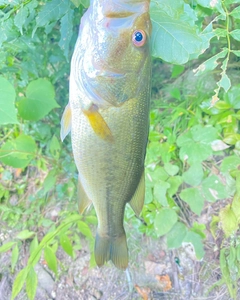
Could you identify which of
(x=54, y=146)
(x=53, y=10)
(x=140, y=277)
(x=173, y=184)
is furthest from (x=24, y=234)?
(x=53, y=10)

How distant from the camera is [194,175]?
69.6 inches

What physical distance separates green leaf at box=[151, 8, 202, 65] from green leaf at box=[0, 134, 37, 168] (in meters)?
1.11

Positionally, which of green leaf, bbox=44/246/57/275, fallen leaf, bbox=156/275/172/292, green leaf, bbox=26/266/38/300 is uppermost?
green leaf, bbox=26/266/38/300

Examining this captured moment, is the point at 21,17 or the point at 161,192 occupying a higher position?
the point at 21,17

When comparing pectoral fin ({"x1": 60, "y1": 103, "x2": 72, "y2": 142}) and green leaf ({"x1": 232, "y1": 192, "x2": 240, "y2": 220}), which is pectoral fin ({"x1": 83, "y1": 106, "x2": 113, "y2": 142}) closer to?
pectoral fin ({"x1": 60, "y1": 103, "x2": 72, "y2": 142})

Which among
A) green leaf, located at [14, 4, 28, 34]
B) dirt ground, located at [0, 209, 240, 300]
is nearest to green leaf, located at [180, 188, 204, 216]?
dirt ground, located at [0, 209, 240, 300]

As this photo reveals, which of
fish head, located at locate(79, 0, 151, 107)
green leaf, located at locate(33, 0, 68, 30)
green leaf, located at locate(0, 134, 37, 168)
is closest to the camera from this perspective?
fish head, located at locate(79, 0, 151, 107)

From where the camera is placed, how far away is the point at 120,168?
3.42 ft

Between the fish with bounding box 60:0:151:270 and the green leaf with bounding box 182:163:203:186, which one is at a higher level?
the fish with bounding box 60:0:151:270

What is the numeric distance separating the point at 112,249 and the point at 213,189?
690 mm

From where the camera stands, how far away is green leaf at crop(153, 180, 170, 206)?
5.88 feet

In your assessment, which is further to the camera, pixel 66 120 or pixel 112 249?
pixel 112 249

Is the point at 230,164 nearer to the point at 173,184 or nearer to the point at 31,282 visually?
the point at 173,184

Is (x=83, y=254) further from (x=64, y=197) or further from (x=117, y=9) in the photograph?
(x=117, y=9)
